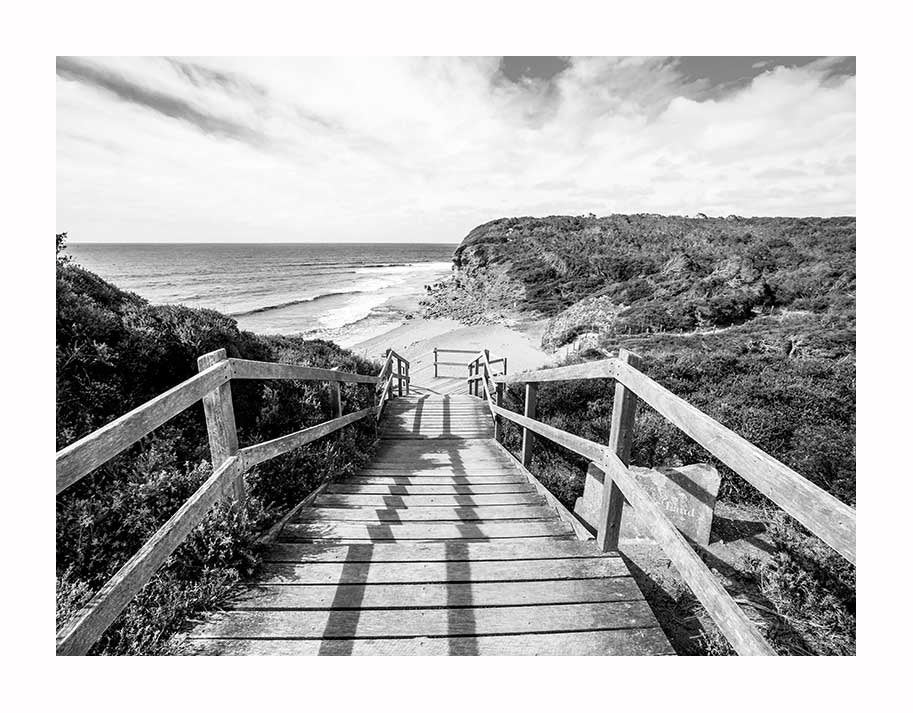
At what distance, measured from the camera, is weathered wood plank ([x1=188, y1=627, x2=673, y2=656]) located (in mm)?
1940

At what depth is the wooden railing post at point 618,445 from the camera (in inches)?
96.8

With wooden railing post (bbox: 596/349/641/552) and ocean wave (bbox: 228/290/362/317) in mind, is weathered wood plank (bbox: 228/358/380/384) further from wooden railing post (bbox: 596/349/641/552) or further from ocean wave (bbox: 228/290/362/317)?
ocean wave (bbox: 228/290/362/317)

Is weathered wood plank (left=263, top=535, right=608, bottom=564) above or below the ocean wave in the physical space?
below

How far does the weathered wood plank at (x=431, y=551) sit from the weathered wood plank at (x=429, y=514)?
542 mm

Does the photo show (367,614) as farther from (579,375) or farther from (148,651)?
(579,375)

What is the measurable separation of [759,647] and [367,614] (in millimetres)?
1623

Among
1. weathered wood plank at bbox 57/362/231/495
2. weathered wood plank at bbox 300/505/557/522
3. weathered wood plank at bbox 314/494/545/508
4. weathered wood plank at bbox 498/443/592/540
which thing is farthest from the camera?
weathered wood plank at bbox 314/494/545/508

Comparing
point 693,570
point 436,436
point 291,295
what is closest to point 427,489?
point 693,570

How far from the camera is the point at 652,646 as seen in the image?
1984 mm

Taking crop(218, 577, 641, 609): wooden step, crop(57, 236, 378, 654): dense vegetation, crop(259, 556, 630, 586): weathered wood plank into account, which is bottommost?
crop(218, 577, 641, 609): wooden step

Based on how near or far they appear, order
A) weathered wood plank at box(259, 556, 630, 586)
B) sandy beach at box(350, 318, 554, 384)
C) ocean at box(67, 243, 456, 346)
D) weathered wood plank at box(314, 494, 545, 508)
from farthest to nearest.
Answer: ocean at box(67, 243, 456, 346), sandy beach at box(350, 318, 554, 384), weathered wood plank at box(314, 494, 545, 508), weathered wood plank at box(259, 556, 630, 586)

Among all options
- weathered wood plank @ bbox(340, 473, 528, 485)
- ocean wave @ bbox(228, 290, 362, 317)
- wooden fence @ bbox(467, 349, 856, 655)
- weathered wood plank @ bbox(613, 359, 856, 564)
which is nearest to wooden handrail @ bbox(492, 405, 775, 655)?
wooden fence @ bbox(467, 349, 856, 655)

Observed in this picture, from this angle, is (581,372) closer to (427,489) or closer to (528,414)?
(528,414)

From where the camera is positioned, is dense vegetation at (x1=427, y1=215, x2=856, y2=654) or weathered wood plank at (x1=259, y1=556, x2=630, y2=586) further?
dense vegetation at (x1=427, y1=215, x2=856, y2=654)
